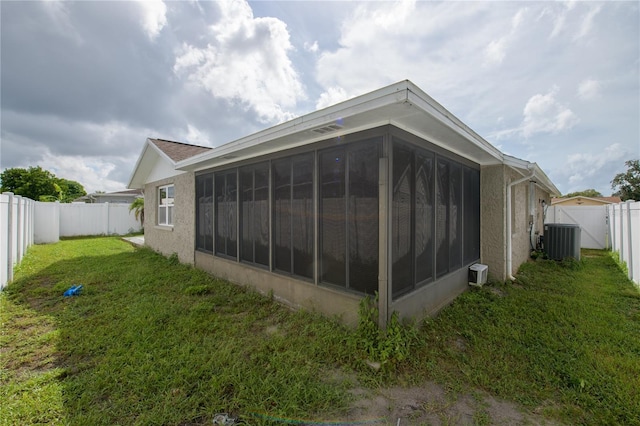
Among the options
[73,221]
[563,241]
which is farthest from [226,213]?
[73,221]

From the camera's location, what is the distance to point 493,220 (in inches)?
212

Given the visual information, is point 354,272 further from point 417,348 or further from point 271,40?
point 271,40

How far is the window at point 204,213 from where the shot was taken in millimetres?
6375

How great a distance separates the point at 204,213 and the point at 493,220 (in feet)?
22.2

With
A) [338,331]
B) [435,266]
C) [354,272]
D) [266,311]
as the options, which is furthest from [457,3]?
[266,311]

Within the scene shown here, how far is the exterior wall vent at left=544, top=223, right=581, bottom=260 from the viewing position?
7.29 m

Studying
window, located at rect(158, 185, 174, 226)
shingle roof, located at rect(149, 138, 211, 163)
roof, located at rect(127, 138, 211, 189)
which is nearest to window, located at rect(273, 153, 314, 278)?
roof, located at rect(127, 138, 211, 189)

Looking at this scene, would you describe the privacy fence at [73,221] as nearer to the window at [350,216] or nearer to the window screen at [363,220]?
the window at [350,216]

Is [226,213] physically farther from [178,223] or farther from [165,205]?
[165,205]

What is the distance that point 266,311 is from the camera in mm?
4148

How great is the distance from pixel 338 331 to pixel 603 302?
4.79 meters

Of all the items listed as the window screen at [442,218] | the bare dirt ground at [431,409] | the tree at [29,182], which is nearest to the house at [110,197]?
the tree at [29,182]

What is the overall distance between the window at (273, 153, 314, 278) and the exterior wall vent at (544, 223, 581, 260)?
26.1 feet

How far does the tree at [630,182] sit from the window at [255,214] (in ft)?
105
